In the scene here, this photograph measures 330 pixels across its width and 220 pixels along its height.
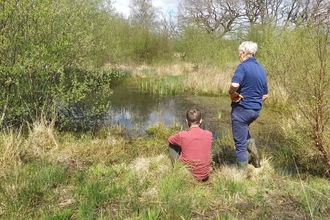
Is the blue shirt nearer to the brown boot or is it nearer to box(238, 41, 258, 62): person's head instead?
box(238, 41, 258, 62): person's head

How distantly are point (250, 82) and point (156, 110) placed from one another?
274 inches

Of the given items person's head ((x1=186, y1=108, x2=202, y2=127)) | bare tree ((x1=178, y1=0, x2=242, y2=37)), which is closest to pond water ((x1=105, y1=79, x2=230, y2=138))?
person's head ((x1=186, y1=108, x2=202, y2=127))

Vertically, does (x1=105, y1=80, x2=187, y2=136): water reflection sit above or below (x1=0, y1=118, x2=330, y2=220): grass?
below

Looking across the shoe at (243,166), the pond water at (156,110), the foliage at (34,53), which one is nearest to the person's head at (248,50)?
the shoe at (243,166)

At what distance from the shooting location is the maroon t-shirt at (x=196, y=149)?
374 centimetres

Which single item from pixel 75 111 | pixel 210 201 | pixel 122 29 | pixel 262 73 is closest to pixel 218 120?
pixel 75 111

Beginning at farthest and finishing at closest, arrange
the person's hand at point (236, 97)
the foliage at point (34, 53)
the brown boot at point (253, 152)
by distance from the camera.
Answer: the foliage at point (34, 53) < the brown boot at point (253, 152) < the person's hand at point (236, 97)

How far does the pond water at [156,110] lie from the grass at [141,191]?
3.13 m

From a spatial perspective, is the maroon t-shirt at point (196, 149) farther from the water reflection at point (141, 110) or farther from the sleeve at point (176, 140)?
the water reflection at point (141, 110)

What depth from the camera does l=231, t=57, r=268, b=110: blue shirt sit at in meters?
3.77

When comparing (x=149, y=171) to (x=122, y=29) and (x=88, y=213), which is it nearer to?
(x=88, y=213)

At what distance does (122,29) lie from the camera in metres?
21.3

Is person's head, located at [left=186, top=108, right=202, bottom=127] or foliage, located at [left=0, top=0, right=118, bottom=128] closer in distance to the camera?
person's head, located at [left=186, top=108, right=202, bottom=127]

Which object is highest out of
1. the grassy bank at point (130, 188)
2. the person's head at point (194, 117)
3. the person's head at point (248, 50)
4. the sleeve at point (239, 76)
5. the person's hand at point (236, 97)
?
the person's head at point (248, 50)
